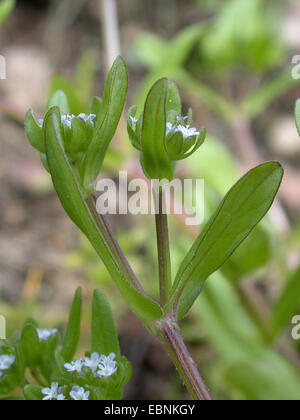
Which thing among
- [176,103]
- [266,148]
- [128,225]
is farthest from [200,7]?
[176,103]

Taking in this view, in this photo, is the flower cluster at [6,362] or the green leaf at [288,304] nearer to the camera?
the flower cluster at [6,362]

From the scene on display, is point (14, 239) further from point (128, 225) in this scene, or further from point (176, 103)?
point (176, 103)

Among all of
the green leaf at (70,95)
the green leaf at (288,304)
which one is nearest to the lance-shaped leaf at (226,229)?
the green leaf at (288,304)

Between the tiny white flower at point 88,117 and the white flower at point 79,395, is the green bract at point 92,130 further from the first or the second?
the white flower at point 79,395

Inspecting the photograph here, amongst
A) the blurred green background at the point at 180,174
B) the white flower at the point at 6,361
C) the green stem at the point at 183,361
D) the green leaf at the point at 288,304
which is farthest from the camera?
the blurred green background at the point at 180,174

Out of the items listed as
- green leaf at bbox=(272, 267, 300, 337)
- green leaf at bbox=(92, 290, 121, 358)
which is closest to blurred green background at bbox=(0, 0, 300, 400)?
green leaf at bbox=(272, 267, 300, 337)

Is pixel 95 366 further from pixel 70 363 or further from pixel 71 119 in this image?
pixel 71 119
